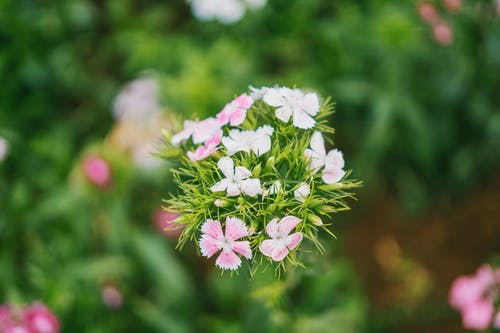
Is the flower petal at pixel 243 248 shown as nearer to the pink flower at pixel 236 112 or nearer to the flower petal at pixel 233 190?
the flower petal at pixel 233 190

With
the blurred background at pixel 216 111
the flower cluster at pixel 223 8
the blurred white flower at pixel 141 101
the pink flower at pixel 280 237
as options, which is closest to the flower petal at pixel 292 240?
the pink flower at pixel 280 237

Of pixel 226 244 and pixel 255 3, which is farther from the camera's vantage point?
pixel 255 3

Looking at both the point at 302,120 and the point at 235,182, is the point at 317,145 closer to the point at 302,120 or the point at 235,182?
the point at 302,120

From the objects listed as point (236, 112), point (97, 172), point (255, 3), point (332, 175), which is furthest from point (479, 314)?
point (255, 3)

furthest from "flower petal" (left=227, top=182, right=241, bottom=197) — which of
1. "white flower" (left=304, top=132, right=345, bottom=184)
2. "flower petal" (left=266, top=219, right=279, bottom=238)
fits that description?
"white flower" (left=304, top=132, right=345, bottom=184)

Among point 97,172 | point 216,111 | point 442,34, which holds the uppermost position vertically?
point 442,34

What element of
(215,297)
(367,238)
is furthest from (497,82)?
(215,297)
